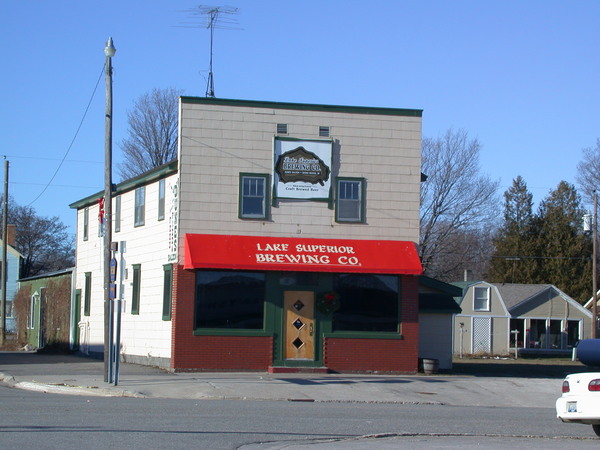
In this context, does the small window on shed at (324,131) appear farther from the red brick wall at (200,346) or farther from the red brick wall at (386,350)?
the red brick wall at (200,346)

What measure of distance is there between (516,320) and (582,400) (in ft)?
140

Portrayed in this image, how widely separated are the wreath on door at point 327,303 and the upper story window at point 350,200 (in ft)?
7.53

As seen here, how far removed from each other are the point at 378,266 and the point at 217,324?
195 inches

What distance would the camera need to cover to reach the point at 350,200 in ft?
85.6

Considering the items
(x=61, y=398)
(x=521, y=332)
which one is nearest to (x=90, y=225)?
(x=61, y=398)

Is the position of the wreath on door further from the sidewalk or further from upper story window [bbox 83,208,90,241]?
upper story window [bbox 83,208,90,241]

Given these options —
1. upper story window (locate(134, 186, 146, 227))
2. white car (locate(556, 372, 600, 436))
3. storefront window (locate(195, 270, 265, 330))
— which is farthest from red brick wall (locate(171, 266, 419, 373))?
white car (locate(556, 372, 600, 436))

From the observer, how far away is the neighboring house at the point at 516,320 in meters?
52.4

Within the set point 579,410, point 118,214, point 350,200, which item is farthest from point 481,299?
point 579,410

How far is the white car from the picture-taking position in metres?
12.8

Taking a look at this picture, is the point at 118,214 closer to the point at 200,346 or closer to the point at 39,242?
the point at 200,346

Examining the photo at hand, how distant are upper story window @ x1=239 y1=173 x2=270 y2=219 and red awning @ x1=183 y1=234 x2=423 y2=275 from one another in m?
0.73

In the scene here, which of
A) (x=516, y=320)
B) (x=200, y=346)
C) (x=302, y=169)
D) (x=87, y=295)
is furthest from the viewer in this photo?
(x=516, y=320)

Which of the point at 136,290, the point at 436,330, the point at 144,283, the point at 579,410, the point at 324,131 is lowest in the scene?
the point at 579,410
